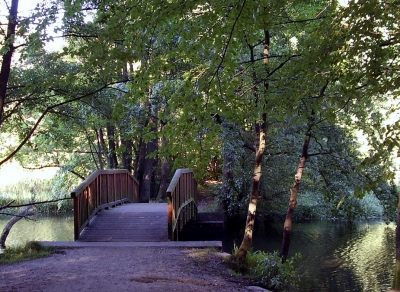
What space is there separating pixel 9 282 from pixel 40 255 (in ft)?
6.09

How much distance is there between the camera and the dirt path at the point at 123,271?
18.4 ft

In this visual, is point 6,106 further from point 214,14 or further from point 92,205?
point 214,14

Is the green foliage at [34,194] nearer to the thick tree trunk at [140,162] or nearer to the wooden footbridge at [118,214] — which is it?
the thick tree trunk at [140,162]

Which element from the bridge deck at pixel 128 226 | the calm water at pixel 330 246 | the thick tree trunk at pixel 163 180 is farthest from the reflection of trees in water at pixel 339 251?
the thick tree trunk at pixel 163 180

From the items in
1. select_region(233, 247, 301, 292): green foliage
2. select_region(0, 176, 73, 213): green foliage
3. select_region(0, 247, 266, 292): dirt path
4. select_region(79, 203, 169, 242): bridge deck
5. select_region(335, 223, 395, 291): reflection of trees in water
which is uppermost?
select_region(0, 176, 73, 213): green foliage

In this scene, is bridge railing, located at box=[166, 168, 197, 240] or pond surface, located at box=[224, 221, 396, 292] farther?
pond surface, located at box=[224, 221, 396, 292]

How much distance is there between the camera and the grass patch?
7.48 metres

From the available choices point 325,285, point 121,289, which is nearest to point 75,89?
point 121,289

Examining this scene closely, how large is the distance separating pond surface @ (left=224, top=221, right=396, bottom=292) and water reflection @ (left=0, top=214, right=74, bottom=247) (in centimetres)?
646

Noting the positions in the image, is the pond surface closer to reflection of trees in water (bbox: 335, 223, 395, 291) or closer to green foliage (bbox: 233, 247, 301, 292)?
reflection of trees in water (bbox: 335, 223, 395, 291)

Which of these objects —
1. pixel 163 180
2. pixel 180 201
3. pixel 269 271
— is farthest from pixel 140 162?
pixel 269 271

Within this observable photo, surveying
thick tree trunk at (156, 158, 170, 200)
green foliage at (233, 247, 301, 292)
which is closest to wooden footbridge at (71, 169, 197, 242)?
green foliage at (233, 247, 301, 292)

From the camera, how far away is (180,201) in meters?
11.8

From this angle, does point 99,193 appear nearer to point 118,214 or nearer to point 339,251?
point 118,214
